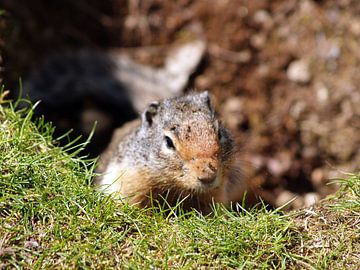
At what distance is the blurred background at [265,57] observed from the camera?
7.47 meters

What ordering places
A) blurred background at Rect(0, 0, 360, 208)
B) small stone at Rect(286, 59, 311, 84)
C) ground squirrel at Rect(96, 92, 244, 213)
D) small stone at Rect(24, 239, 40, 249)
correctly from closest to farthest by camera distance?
small stone at Rect(24, 239, 40, 249) < ground squirrel at Rect(96, 92, 244, 213) < blurred background at Rect(0, 0, 360, 208) < small stone at Rect(286, 59, 311, 84)

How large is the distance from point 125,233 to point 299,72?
188 inches

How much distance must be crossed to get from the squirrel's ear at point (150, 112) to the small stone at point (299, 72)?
329 cm

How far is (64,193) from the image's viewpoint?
12.2 ft

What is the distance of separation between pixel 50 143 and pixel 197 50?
4084 millimetres

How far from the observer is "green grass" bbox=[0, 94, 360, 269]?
3.35m

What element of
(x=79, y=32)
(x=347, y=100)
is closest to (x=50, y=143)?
(x=79, y=32)

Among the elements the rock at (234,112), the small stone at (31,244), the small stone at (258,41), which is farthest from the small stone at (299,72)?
the small stone at (31,244)

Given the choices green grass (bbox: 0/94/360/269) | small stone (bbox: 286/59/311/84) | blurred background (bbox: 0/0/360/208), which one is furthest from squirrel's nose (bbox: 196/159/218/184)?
small stone (bbox: 286/59/311/84)

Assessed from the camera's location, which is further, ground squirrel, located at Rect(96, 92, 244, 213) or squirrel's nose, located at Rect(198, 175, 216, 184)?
ground squirrel, located at Rect(96, 92, 244, 213)

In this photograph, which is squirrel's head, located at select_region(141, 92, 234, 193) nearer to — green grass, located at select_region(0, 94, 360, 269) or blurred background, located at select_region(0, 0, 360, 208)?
green grass, located at select_region(0, 94, 360, 269)

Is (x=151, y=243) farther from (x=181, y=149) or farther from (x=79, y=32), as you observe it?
(x=79, y=32)

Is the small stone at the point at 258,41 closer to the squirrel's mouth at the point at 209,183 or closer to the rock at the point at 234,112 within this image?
the rock at the point at 234,112

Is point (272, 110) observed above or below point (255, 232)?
below
